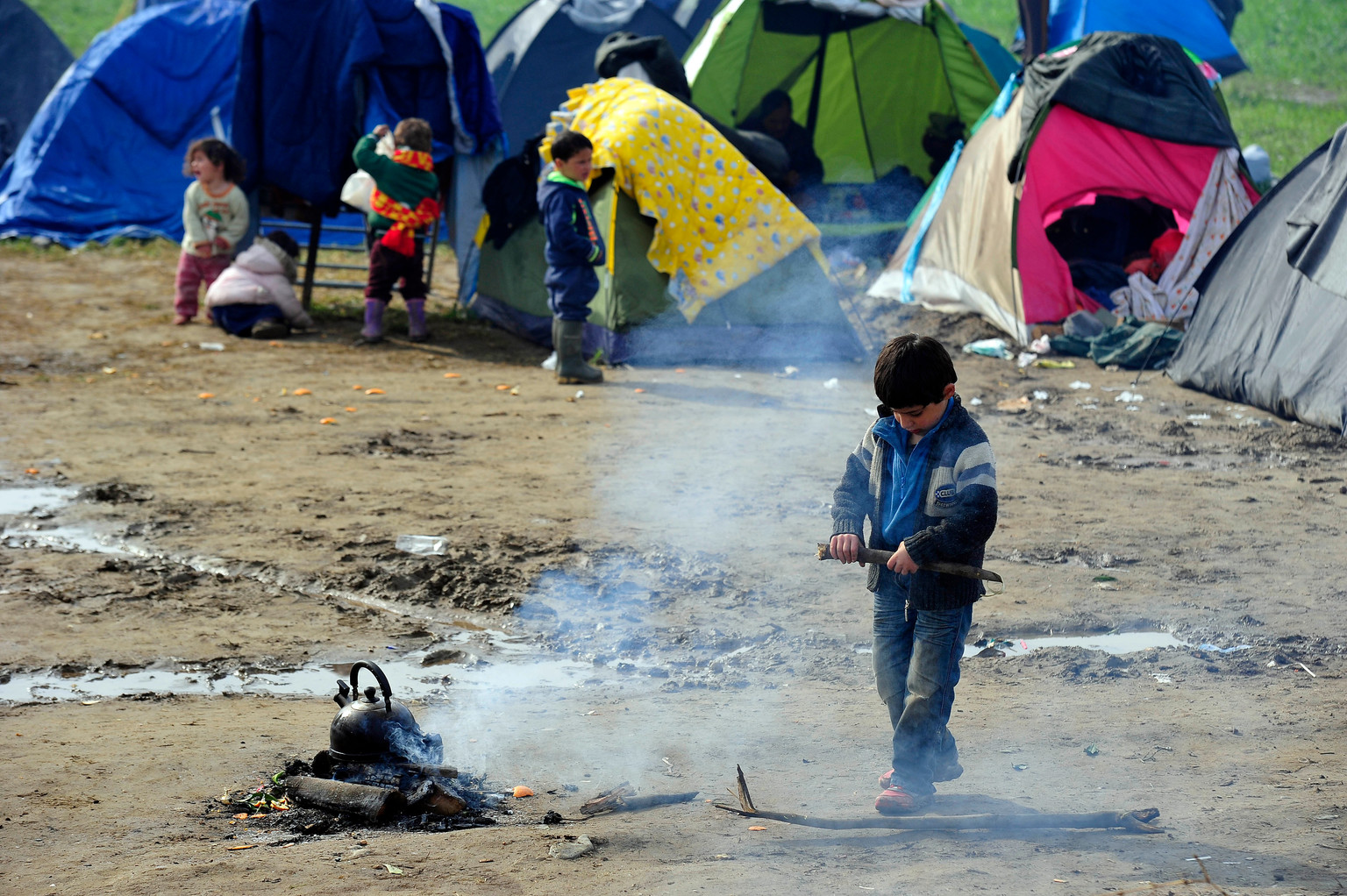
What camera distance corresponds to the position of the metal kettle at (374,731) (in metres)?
3.44

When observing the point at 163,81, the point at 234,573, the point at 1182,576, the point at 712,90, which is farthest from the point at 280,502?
the point at 163,81

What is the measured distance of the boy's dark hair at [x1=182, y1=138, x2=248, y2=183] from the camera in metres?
10.3

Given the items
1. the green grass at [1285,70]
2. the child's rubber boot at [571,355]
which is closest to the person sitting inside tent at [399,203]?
the child's rubber boot at [571,355]

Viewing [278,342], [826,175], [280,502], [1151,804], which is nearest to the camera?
[1151,804]

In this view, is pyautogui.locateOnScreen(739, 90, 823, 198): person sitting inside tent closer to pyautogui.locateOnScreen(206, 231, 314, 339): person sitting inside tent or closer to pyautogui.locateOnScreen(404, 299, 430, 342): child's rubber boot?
pyautogui.locateOnScreen(404, 299, 430, 342): child's rubber boot

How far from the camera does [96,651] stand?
4.46 m

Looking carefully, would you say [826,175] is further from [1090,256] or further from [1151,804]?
[1151,804]

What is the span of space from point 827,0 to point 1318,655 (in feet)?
33.0

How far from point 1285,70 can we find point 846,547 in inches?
1078

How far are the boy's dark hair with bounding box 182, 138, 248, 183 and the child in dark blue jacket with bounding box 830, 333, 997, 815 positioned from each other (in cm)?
834

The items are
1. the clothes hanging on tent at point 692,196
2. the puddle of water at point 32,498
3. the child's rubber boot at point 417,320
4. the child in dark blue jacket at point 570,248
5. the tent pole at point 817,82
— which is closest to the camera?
the puddle of water at point 32,498

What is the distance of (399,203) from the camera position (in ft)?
32.8

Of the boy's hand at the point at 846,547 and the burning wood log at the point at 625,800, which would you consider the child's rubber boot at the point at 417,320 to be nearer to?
the burning wood log at the point at 625,800

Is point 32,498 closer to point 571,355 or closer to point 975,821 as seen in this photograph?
point 571,355
